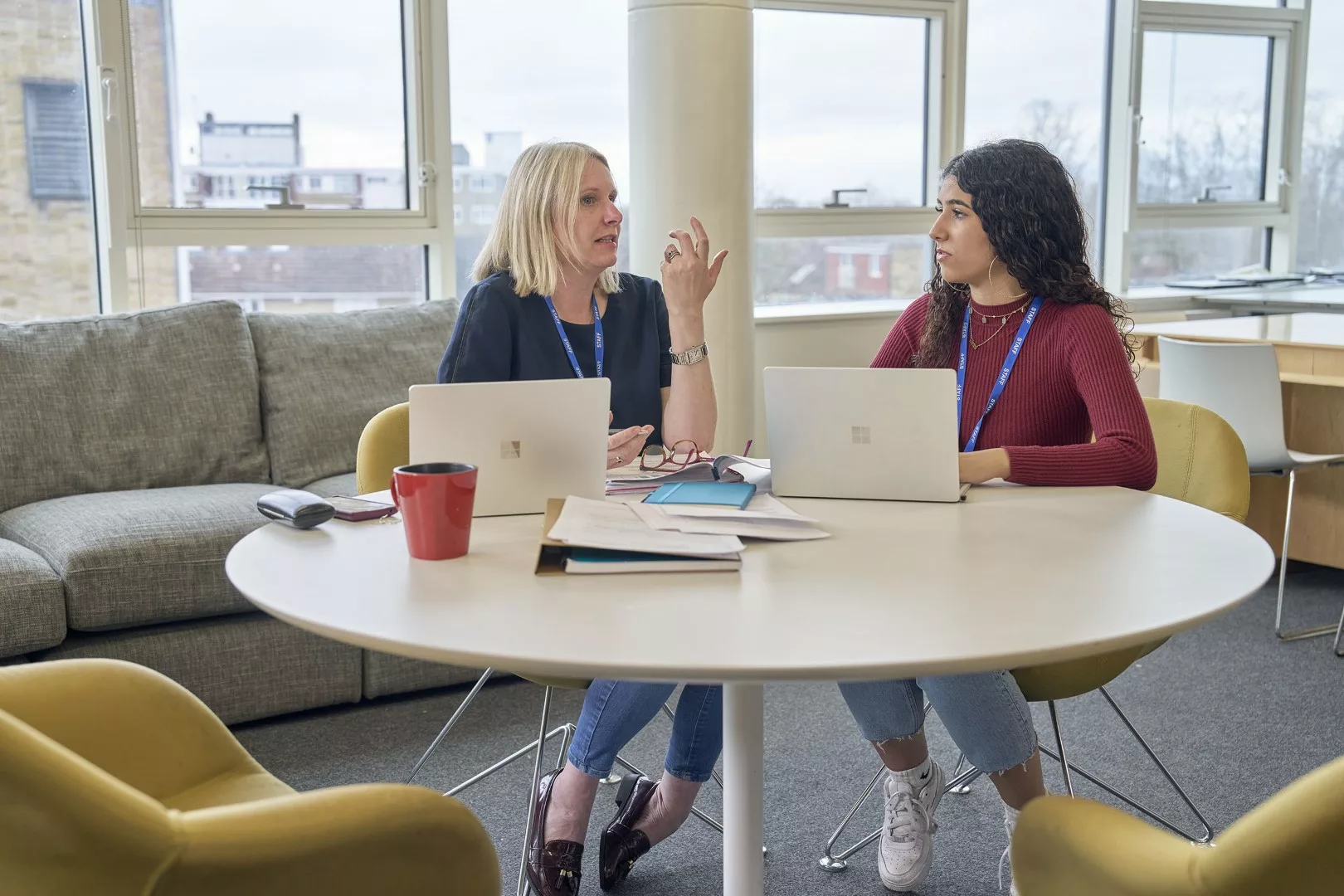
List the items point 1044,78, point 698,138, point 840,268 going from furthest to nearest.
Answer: point 1044,78, point 840,268, point 698,138

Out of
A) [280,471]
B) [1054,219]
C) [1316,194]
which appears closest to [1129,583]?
[1054,219]

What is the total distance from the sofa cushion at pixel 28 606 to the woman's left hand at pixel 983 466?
184 centimetres

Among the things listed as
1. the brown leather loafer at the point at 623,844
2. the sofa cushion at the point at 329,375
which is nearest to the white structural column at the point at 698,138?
the sofa cushion at the point at 329,375

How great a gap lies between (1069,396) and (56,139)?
2.91 metres

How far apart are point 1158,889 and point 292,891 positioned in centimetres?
69

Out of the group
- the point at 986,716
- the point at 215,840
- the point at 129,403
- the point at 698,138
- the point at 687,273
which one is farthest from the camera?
the point at 698,138

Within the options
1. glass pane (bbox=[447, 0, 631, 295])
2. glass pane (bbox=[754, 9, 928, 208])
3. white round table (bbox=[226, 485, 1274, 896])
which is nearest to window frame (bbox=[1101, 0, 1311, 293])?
glass pane (bbox=[754, 9, 928, 208])

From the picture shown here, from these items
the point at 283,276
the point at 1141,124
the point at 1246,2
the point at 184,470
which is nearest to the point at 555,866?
the point at 184,470

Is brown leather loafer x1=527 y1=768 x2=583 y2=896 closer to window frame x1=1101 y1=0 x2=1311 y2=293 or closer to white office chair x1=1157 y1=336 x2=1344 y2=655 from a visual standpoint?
white office chair x1=1157 y1=336 x2=1344 y2=655

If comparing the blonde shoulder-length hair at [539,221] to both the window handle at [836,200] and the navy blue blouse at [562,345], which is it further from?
the window handle at [836,200]

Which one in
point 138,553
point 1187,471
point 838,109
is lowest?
point 138,553

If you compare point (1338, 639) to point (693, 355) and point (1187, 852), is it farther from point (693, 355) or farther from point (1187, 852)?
point (1187, 852)

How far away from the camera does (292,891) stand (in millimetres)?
1025

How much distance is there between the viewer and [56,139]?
11.8 feet
